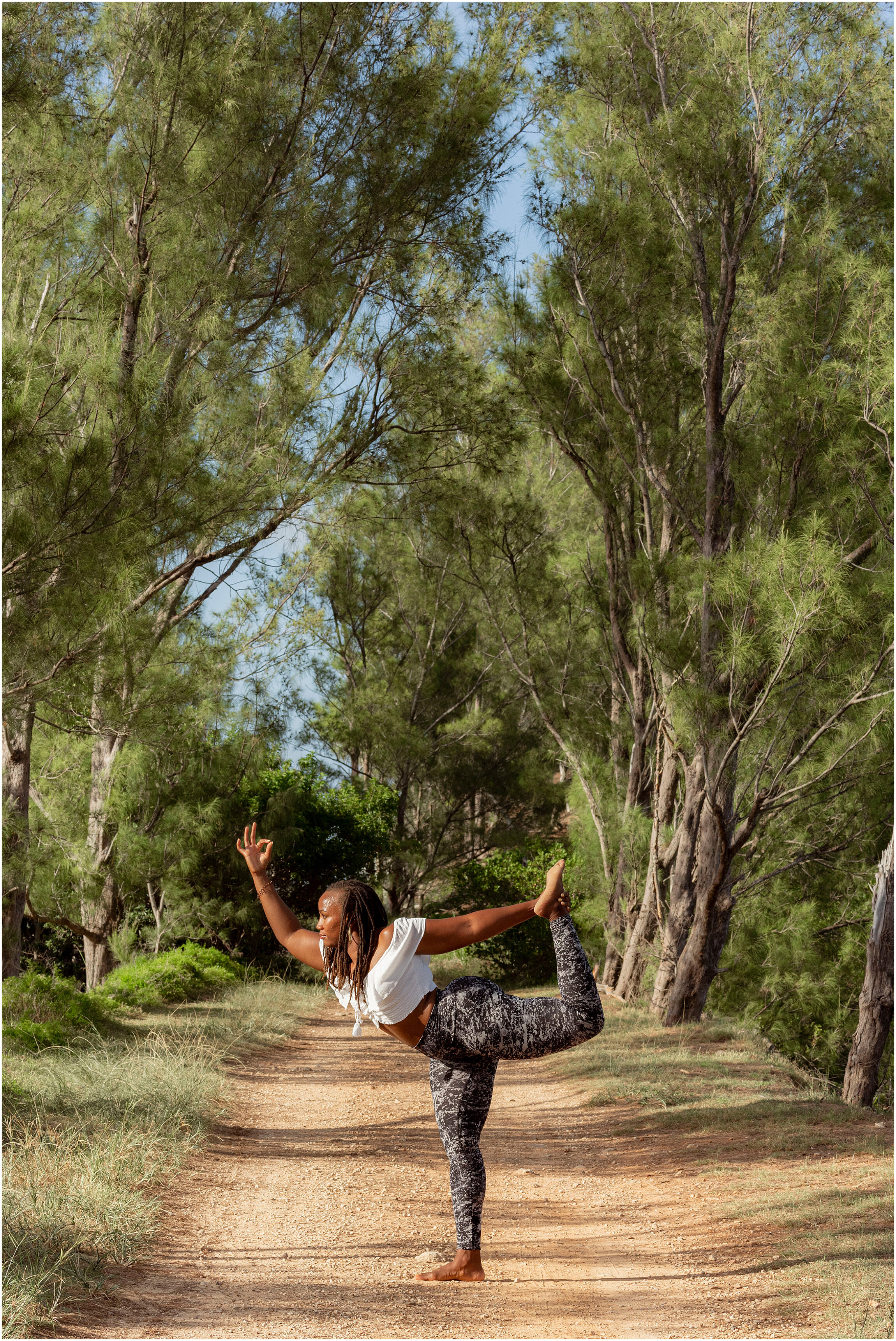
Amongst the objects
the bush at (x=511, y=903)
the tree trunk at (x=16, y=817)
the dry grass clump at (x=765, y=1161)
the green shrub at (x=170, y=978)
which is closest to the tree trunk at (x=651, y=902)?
the dry grass clump at (x=765, y=1161)

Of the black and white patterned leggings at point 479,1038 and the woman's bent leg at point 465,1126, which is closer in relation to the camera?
the black and white patterned leggings at point 479,1038

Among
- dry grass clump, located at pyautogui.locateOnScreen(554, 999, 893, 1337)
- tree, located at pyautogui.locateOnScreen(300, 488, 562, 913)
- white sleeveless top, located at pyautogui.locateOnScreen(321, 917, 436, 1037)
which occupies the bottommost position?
dry grass clump, located at pyautogui.locateOnScreen(554, 999, 893, 1337)

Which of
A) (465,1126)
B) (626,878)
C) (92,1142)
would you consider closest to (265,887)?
(465,1126)

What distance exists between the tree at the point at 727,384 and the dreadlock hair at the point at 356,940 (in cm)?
492

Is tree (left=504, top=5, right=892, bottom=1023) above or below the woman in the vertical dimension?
above

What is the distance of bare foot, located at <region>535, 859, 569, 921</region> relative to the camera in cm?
324

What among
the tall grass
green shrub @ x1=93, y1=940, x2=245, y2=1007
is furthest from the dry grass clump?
green shrub @ x1=93, y1=940, x2=245, y2=1007

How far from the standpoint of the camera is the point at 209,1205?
5.06 meters

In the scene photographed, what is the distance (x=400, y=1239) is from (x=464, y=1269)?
3.03 ft

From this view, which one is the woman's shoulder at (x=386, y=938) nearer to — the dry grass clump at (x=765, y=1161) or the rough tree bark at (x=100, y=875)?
the dry grass clump at (x=765, y=1161)

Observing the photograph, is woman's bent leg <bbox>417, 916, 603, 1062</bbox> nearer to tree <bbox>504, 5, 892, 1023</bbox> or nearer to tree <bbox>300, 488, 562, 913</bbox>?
tree <bbox>504, 5, 892, 1023</bbox>

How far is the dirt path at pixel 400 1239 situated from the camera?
3711 millimetres

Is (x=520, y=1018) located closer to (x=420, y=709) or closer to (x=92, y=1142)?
(x=92, y=1142)

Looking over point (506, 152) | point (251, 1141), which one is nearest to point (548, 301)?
point (506, 152)
